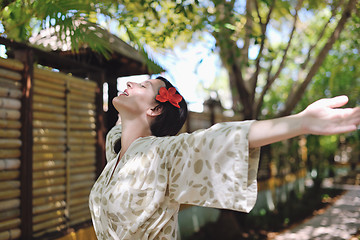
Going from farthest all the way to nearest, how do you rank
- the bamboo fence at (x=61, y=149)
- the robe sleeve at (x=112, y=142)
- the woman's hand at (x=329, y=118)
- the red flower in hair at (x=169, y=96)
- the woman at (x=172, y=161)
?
the bamboo fence at (x=61, y=149), the robe sleeve at (x=112, y=142), the red flower in hair at (x=169, y=96), the woman at (x=172, y=161), the woman's hand at (x=329, y=118)

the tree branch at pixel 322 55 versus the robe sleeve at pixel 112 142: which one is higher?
the tree branch at pixel 322 55

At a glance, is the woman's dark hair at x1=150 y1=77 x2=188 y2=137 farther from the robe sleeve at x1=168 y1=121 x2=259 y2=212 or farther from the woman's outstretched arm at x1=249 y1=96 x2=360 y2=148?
the woman's outstretched arm at x1=249 y1=96 x2=360 y2=148

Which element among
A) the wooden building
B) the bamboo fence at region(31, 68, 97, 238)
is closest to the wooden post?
the wooden building

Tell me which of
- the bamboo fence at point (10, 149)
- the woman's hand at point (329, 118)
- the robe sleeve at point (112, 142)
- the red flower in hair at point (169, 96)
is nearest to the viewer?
the woman's hand at point (329, 118)

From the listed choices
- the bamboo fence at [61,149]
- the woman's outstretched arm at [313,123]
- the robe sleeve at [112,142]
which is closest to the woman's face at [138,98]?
the robe sleeve at [112,142]

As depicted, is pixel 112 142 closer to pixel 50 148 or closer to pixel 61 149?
pixel 50 148

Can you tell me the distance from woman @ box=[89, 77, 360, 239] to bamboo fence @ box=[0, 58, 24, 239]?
6.13ft

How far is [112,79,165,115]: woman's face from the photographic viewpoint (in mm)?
1817

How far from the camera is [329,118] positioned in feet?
3.71

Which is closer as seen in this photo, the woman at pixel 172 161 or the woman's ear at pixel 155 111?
the woman at pixel 172 161

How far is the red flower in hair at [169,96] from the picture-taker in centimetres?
180

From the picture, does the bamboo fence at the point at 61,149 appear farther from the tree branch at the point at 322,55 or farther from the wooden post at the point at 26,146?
the tree branch at the point at 322,55

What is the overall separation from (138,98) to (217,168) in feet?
2.23

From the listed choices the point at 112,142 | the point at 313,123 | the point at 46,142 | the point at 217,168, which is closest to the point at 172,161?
the point at 217,168
